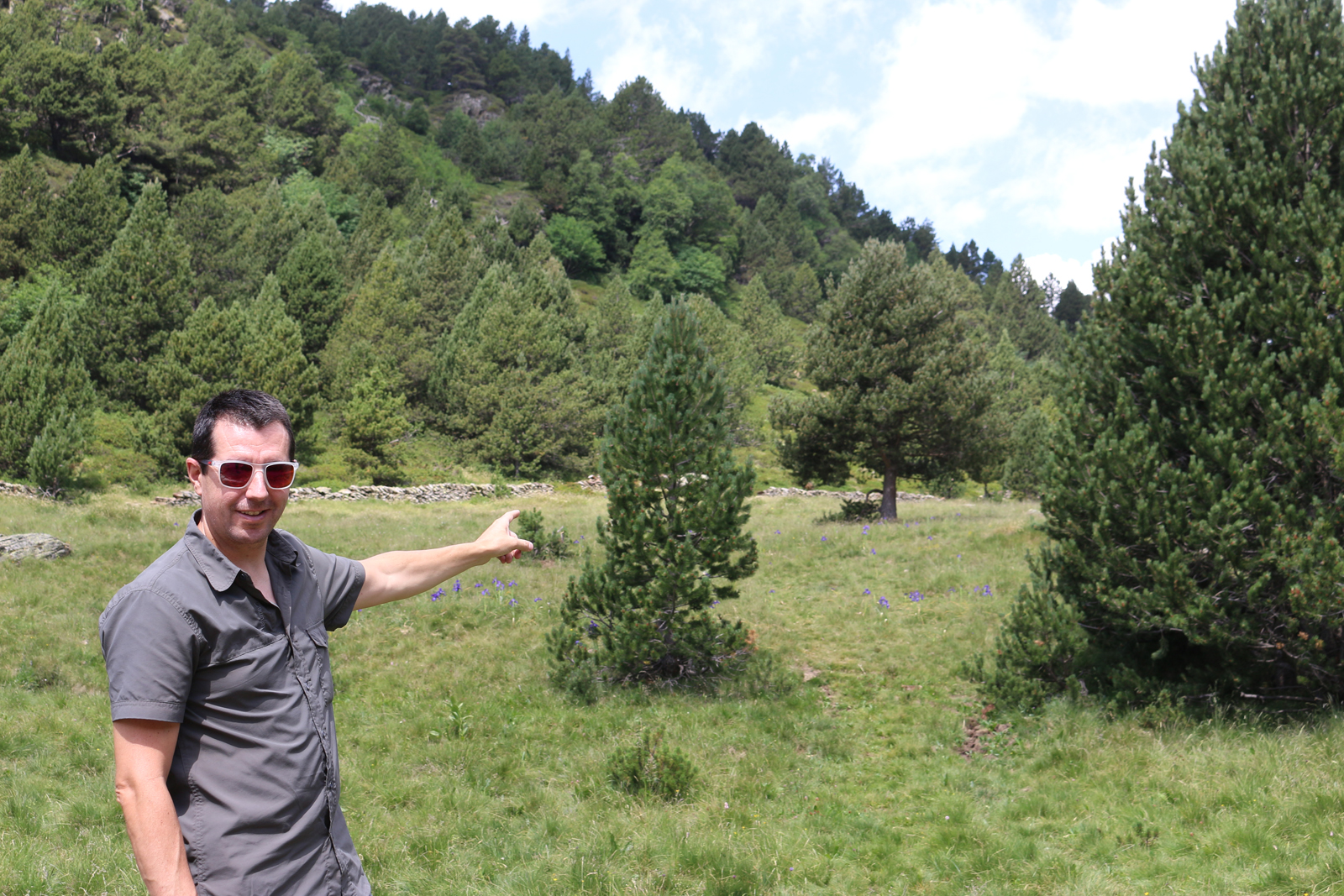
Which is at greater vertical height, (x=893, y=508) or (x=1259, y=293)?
(x=1259, y=293)

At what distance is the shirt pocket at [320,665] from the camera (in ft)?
8.18

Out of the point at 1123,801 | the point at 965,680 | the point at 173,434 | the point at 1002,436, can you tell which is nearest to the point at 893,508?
the point at 1002,436

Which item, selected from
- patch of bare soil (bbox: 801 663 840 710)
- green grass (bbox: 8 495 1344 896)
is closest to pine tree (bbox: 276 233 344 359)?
green grass (bbox: 8 495 1344 896)

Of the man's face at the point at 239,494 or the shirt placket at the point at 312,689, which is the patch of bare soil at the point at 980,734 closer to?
the shirt placket at the point at 312,689

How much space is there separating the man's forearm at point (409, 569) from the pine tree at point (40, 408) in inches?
1040

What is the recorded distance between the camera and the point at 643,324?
155ft

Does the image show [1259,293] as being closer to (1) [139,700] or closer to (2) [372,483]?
(1) [139,700]

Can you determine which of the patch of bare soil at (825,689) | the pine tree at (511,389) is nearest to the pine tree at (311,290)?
the pine tree at (511,389)

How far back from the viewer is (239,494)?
2.30 metres

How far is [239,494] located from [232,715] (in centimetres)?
60

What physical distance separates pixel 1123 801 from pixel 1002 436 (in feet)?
55.7

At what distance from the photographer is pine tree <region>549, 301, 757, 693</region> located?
9.71 meters

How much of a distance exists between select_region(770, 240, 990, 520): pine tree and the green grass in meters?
9.29

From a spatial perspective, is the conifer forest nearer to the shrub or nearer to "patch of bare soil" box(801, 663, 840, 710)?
"patch of bare soil" box(801, 663, 840, 710)
